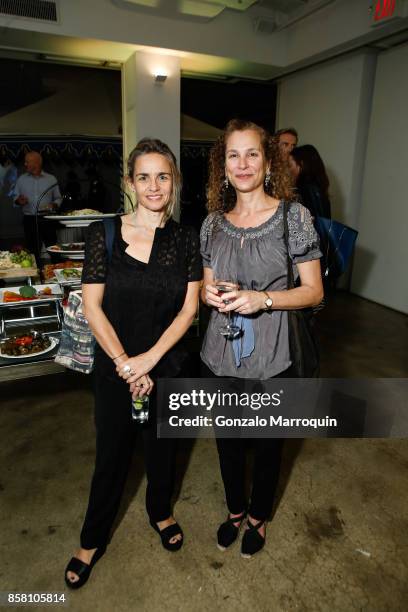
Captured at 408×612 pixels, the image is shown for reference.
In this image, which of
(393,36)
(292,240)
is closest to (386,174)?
(393,36)

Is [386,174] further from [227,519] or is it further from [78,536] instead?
[78,536]

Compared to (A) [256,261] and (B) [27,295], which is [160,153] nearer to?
(A) [256,261]

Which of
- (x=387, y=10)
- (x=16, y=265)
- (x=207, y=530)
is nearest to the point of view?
(x=207, y=530)

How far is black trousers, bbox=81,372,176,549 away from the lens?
1602mm

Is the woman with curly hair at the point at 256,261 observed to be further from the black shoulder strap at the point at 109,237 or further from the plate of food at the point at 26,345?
the plate of food at the point at 26,345

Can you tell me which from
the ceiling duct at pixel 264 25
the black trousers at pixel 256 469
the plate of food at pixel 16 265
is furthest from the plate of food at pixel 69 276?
the ceiling duct at pixel 264 25

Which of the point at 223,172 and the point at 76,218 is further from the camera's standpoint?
the point at 76,218

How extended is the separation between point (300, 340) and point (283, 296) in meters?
0.20

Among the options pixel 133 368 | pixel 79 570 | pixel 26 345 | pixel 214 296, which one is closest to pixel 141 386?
pixel 133 368

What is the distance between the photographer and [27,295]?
2.89 m

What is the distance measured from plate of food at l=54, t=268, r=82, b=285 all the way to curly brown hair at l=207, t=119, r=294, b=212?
5.02 ft

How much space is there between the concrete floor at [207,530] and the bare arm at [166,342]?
33.5 inches

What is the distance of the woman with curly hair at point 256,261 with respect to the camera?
154cm

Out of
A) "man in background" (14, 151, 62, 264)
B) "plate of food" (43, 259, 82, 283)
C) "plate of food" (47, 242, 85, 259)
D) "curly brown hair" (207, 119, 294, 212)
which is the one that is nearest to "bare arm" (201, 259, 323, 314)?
"curly brown hair" (207, 119, 294, 212)
